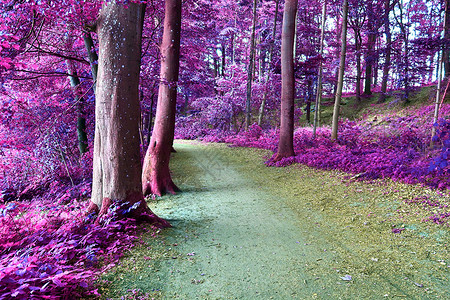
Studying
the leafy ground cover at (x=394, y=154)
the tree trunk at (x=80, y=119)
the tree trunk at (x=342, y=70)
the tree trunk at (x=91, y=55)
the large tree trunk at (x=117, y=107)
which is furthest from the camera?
the tree trunk at (x=342, y=70)

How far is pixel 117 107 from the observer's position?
3652 millimetres

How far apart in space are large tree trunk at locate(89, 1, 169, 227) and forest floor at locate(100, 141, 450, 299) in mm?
878

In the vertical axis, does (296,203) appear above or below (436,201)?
below

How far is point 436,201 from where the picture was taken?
4340 mm

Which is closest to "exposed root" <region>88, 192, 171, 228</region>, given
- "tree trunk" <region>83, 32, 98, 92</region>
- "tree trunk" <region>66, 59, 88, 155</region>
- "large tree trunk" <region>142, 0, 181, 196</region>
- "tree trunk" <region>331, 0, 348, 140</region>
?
"large tree trunk" <region>142, 0, 181, 196</region>

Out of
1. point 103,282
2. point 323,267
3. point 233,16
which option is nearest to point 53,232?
point 103,282

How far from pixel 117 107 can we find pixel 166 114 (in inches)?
117

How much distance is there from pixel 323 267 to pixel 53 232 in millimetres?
3253

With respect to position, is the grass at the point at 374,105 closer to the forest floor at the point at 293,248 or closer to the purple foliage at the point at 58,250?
the forest floor at the point at 293,248

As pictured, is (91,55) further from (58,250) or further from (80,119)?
(58,250)

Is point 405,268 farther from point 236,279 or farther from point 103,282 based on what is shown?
point 103,282

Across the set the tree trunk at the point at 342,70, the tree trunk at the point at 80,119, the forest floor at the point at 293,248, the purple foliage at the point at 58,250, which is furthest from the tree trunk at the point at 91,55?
the tree trunk at the point at 342,70

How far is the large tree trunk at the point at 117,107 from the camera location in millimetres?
3582

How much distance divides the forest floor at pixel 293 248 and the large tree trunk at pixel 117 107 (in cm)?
88
